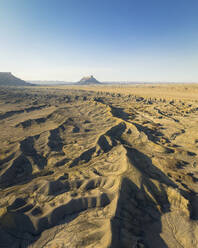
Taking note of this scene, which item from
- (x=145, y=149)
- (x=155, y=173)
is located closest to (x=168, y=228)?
(x=155, y=173)

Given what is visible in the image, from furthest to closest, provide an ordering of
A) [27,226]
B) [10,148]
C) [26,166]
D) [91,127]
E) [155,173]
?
[91,127] → [10,148] → [26,166] → [155,173] → [27,226]

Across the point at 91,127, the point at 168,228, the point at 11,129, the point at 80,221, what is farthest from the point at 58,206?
the point at 11,129

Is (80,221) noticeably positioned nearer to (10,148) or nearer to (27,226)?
(27,226)

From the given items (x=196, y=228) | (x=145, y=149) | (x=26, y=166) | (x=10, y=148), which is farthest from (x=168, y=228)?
(x=10, y=148)

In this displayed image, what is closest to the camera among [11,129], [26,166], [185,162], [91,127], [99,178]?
[99,178]

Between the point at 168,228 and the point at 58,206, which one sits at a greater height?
the point at 58,206

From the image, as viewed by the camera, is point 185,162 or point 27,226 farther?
point 185,162

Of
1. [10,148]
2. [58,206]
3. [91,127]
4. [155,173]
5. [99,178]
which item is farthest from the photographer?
[91,127]

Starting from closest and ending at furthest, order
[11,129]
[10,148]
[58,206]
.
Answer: [58,206], [10,148], [11,129]

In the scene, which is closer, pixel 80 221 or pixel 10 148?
pixel 80 221
